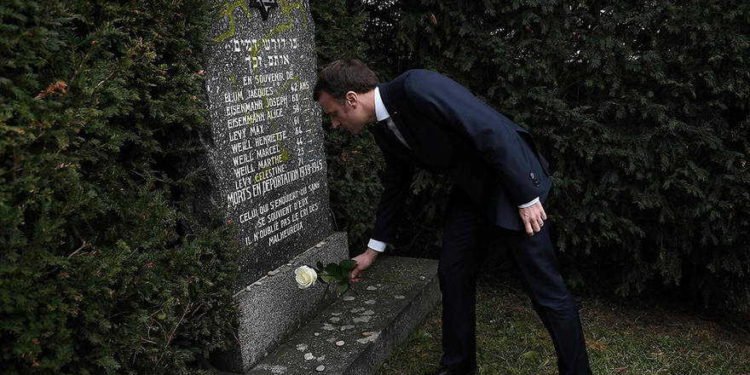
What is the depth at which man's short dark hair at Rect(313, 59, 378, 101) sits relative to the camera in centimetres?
280

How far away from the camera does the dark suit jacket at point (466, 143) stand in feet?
8.38

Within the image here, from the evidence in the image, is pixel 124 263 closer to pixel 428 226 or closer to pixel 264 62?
pixel 264 62

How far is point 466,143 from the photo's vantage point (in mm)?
2770

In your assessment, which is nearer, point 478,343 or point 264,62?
point 264,62

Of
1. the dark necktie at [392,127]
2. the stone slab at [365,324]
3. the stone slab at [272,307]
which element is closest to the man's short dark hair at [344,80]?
the dark necktie at [392,127]

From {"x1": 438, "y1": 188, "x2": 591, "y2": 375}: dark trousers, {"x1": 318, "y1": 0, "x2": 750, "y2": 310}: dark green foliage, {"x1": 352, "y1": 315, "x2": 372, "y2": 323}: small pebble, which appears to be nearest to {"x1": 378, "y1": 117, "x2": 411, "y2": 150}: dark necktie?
{"x1": 438, "y1": 188, "x2": 591, "y2": 375}: dark trousers

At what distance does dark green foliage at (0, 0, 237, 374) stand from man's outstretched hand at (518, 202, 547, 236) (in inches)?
54.5

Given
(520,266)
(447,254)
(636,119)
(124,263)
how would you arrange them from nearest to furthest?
(124,263) → (520,266) → (447,254) → (636,119)

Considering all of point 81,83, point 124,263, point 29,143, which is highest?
point 81,83

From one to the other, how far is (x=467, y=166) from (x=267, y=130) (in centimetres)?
115

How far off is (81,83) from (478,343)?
2848 millimetres

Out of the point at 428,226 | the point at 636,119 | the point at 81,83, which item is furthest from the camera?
the point at 428,226

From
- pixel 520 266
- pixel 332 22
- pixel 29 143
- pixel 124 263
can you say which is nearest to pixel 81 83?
pixel 29 143

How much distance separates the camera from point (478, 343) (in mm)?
3924
